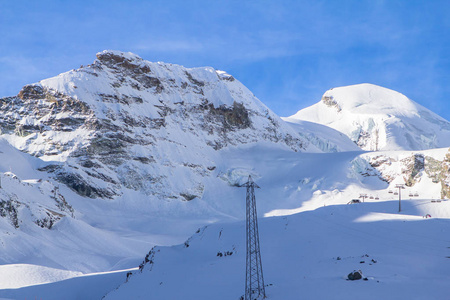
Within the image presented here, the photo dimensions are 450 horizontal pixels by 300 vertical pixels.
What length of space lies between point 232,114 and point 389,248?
96704 millimetres

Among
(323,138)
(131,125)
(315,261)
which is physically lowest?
(315,261)

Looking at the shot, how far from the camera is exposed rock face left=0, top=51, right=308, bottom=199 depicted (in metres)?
93.5

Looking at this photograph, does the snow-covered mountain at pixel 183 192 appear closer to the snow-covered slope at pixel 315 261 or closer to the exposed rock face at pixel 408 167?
the snow-covered slope at pixel 315 261

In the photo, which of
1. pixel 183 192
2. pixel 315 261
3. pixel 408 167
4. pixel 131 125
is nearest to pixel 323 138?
pixel 408 167

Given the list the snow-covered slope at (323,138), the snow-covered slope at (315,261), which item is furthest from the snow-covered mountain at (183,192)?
the snow-covered slope at (323,138)

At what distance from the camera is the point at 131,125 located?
10375 cm

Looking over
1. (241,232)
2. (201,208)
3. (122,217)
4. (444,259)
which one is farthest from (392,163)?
(444,259)

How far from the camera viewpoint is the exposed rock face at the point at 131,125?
307 feet

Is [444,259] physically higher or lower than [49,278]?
higher

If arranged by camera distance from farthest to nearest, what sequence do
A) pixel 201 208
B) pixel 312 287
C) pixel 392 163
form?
1. pixel 392 163
2. pixel 201 208
3. pixel 312 287

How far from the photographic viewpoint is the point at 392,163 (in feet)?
334

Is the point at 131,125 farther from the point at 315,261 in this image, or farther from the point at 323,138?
the point at 315,261

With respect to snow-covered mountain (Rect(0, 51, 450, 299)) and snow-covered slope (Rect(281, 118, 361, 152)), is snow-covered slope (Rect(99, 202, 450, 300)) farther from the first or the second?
snow-covered slope (Rect(281, 118, 361, 152))

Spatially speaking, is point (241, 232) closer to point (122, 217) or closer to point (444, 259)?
point (444, 259)
